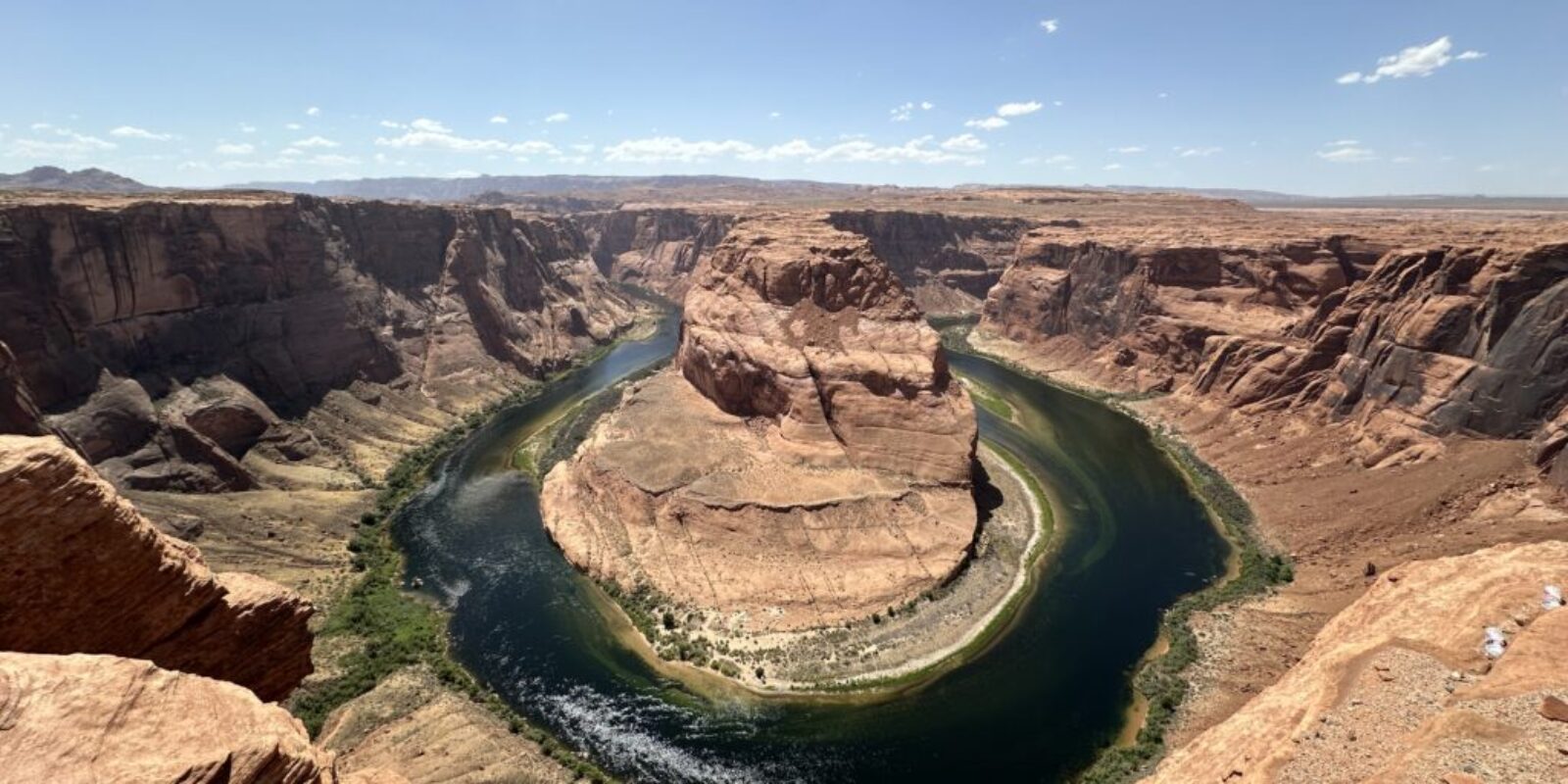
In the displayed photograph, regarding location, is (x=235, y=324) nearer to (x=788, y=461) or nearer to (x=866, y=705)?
(x=788, y=461)

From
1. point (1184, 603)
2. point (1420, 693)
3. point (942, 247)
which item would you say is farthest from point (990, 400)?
point (942, 247)

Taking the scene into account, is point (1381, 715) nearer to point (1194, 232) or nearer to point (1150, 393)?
point (1150, 393)

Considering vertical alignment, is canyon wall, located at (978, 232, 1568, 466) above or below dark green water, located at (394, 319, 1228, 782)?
above

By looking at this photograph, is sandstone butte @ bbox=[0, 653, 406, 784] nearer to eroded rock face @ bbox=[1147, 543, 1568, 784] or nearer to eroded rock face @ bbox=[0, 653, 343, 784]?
eroded rock face @ bbox=[0, 653, 343, 784]

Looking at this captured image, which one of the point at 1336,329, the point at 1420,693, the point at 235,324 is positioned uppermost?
the point at 235,324

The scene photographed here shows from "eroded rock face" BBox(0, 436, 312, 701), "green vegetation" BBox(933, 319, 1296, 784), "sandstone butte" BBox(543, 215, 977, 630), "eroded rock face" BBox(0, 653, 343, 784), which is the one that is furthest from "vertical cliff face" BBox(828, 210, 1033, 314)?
"eroded rock face" BBox(0, 653, 343, 784)

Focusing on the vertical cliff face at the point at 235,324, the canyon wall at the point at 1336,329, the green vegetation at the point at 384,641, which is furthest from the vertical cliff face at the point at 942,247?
the green vegetation at the point at 384,641
